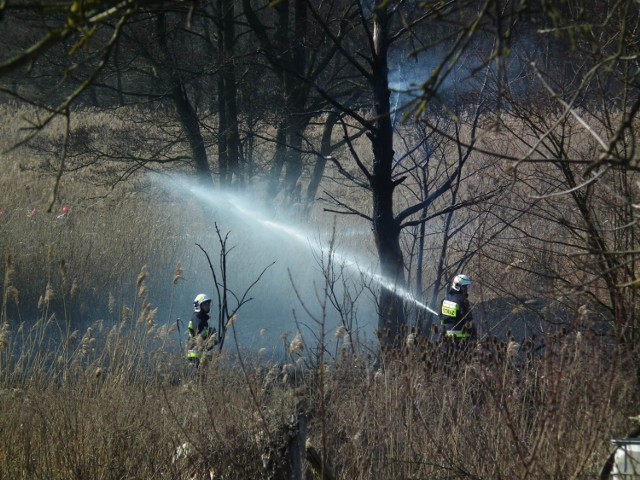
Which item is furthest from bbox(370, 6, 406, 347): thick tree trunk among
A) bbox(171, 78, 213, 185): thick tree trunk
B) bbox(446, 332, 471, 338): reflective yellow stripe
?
bbox(171, 78, 213, 185): thick tree trunk

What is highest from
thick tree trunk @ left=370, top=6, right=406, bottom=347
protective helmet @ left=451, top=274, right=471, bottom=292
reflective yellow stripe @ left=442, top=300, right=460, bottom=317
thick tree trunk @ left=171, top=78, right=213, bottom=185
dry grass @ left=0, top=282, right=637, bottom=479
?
thick tree trunk @ left=171, top=78, right=213, bottom=185

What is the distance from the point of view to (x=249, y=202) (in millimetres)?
14703

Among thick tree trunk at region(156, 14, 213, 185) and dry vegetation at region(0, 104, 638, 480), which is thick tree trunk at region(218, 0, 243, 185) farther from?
dry vegetation at region(0, 104, 638, 480)

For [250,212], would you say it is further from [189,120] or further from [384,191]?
[384,191]

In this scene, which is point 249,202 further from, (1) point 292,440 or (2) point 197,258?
(1) point 292,440

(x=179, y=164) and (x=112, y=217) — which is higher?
(x=179, y=164)

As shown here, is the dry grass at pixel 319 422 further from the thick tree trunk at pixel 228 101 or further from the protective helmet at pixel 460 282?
the thick tree trunk at pixel 228 101

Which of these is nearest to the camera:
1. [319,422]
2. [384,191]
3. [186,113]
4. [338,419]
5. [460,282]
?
[319,422]

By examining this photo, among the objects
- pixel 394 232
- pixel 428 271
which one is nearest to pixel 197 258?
pixel 428 271

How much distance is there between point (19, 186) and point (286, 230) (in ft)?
18.4

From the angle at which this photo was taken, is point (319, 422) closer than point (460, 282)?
Yes

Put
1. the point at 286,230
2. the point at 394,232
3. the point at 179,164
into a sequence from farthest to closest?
the point at 286,230, the point at 179,164, the point at 394,232


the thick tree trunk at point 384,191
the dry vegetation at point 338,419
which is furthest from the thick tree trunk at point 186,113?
the dry vegetation at point 338,419

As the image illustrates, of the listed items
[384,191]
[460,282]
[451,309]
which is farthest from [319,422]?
[460,282]
